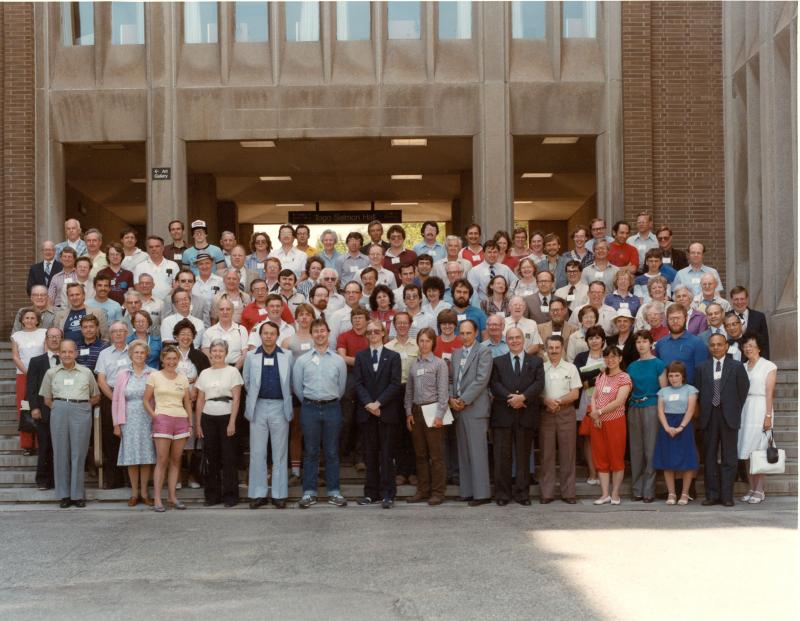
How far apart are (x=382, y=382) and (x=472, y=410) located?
3.52ft

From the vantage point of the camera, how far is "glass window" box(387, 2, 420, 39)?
72.1ft

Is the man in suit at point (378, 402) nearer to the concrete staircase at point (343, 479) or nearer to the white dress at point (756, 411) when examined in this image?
the concrete staircase at point (343, 479)

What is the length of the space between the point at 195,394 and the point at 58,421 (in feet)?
5.16

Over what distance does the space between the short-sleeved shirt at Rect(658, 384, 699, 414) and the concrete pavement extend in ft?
3.79

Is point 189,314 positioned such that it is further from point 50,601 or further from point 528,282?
point 50,601

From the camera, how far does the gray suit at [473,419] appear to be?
13.7 meters

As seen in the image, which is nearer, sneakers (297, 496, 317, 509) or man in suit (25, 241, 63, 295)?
sneakers (297, 496, 317, 509)

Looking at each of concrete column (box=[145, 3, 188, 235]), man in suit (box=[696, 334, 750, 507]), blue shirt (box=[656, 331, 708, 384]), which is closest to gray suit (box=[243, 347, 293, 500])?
blue shirt (box=[656, 331, 708, 384])

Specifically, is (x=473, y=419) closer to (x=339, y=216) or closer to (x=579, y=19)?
(x=579, y=19)

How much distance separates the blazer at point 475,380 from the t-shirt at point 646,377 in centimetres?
164

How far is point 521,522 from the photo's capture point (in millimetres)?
12031

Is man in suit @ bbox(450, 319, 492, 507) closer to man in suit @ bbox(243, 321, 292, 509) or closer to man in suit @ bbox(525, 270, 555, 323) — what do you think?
man in suit @ bbox(525, 270, 555, 323)

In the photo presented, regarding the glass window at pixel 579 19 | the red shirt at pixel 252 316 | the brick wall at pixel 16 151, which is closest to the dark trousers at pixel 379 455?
the red shirt at pixel 252 316

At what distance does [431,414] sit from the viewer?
13680 mm
